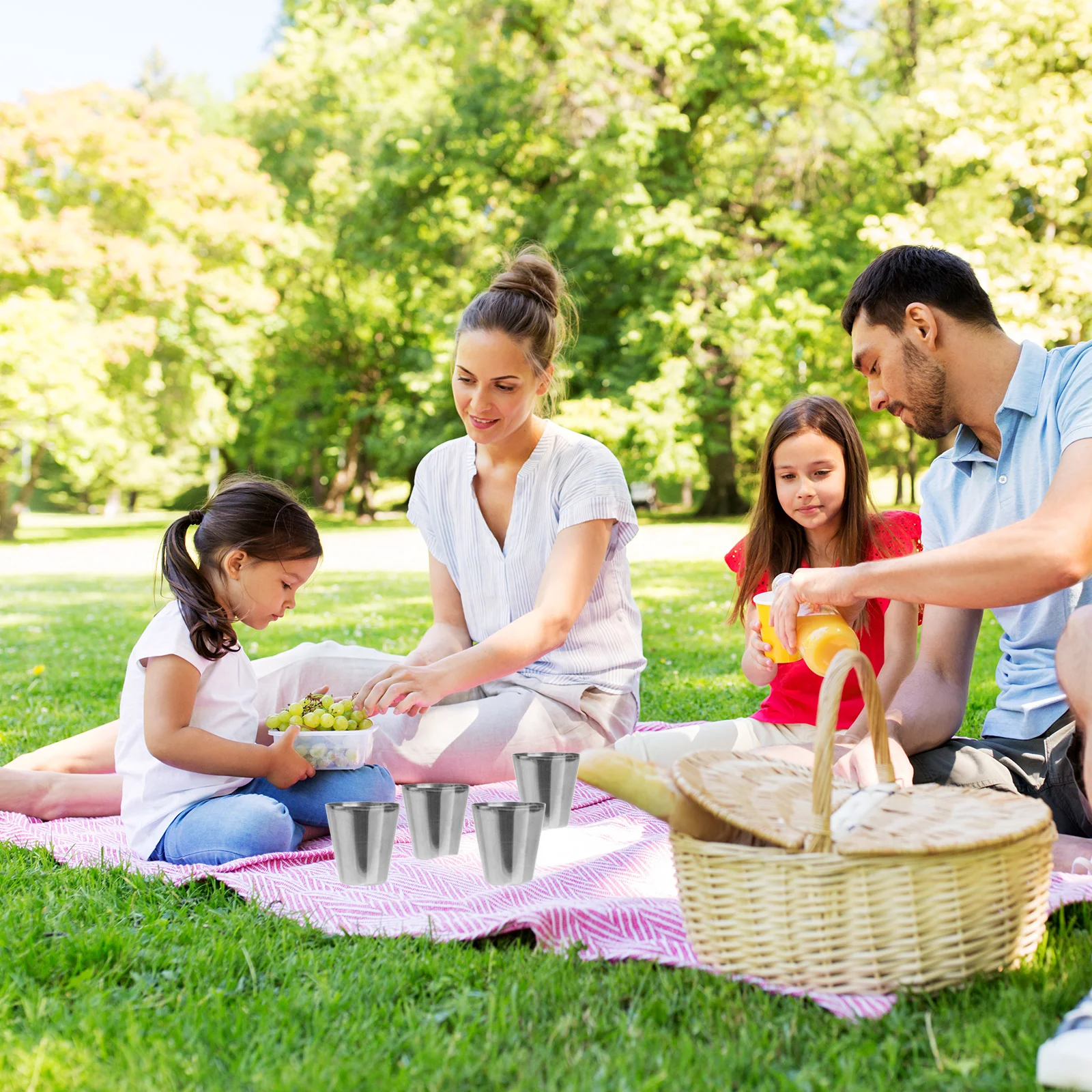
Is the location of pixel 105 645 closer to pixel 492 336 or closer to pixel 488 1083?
pixel 492 336

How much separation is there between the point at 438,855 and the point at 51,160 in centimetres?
2256

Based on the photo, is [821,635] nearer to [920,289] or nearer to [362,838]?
[920,289]

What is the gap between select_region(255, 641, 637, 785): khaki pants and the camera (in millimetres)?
3826

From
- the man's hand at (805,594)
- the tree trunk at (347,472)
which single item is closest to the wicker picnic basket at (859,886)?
the man's hand at (805,594)

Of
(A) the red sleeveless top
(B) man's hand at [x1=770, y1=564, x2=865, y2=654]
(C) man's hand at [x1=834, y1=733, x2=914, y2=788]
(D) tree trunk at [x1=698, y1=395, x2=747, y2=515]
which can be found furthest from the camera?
(D) tree trunk at [x1=698, y1=395, x2=747, y2=515]

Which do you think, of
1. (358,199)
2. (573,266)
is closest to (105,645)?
(573,266)

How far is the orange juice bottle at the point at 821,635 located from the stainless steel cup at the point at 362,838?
115cm

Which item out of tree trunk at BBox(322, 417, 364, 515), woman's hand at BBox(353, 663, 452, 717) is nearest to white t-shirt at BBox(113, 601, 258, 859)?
woman's hand at BBox(353, 663, 452, 717)

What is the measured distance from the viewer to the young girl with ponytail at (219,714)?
3146 millimetres

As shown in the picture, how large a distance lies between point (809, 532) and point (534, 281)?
54.2 inches

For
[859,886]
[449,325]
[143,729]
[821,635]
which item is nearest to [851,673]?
[821,635]

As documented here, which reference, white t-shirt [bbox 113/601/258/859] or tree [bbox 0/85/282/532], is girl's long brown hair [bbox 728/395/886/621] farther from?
tree [bbox 0/85/282/532]

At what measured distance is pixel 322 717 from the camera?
3268 millimetres

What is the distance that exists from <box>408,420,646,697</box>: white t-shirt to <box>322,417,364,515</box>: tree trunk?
2776cm
